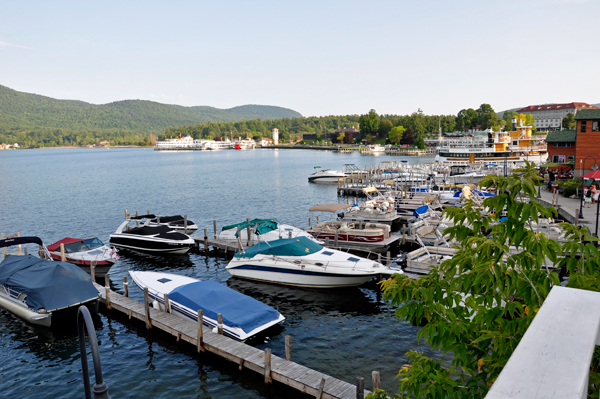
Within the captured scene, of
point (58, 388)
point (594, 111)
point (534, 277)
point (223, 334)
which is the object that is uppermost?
point (594, 111)

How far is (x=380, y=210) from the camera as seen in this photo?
38.0m

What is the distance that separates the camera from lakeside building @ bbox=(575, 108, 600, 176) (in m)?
46.9

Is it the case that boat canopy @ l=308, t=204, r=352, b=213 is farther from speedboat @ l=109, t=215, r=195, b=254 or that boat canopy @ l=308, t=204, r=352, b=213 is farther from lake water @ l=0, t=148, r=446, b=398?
speedboat @ l=109, t=215, r=195, b=254

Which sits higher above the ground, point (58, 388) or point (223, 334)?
point (223, 334)

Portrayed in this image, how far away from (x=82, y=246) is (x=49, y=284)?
9.19 m

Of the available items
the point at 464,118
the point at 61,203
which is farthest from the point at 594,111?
the point at 464,118

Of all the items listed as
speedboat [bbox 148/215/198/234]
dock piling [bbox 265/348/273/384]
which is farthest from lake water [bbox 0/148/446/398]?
speedboat [bbox 148/215/198/234]

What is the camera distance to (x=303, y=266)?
78.4 ft

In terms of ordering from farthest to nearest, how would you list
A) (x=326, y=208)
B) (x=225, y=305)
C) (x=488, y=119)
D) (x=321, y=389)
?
(x=488, y=119), (x=326, y=208), (x=225, y=305), (x=321, y=389)

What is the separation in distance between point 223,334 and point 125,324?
20.6 ft

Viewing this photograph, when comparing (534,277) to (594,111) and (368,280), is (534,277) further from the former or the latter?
(594,111)

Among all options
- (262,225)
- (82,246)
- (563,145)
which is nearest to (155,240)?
(82,246)

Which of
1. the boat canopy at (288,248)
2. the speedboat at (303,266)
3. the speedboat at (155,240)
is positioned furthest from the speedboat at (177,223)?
the boat canopy at (288,248)

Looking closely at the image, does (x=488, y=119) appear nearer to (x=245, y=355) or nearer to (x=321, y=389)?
(x=245, y=355)
